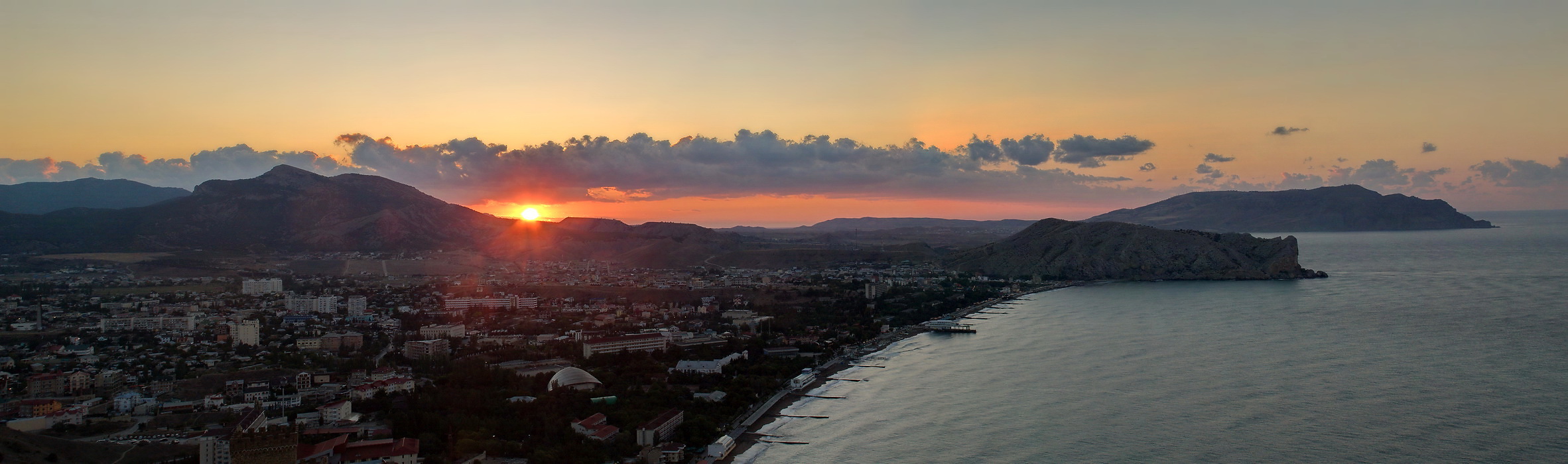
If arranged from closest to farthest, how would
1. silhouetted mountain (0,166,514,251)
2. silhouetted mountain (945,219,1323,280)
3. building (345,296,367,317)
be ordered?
1. building (345,296,367,317)
2. silhouetted mountain (945,219,1323,280)
3. silhouetted mountain (0,166,514,251)

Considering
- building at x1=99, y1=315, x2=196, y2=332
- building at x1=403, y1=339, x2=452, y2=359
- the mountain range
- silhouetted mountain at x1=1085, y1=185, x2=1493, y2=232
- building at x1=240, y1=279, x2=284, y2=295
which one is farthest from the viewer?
silhouetted mountain at x1=1085, y1=185, x2=1493, y2=232

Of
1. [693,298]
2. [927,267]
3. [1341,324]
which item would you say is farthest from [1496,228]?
[693,298]

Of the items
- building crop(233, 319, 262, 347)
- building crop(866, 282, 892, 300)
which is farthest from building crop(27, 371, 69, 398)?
building crop(866, 282, 892, 300)

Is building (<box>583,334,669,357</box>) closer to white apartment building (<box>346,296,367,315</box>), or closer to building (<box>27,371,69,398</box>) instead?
building (<box>27,371,69,398</box>)

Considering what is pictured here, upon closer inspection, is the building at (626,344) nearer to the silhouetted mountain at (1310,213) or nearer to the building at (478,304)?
the building at (478,304)

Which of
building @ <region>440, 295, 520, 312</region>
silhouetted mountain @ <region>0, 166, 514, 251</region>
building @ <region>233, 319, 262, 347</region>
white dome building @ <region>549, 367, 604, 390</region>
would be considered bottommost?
white dome building @ <region>549, 367, 604, 390</region>

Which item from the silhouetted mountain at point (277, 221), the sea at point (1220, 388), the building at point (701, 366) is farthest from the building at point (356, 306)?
the silhouetted mountain at point (277, 221)

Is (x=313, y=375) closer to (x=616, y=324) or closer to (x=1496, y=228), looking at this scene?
(x=616, y=324)
